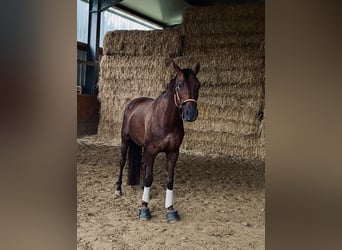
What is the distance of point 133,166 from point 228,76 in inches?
50.3

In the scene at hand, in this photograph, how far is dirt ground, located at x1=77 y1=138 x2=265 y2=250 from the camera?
3.62 feet

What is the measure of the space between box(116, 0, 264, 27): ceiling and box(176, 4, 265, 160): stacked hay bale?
1.62 m

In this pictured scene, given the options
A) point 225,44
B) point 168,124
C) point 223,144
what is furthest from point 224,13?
point 168,124

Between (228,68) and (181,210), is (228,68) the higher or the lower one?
the higher one

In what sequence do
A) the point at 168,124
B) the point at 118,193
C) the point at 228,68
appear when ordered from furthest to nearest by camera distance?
the point at 228,68 < the point at 118,193 < the point at 168,124

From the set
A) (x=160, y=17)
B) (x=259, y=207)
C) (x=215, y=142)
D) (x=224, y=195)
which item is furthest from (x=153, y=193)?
(x=160, y=17)

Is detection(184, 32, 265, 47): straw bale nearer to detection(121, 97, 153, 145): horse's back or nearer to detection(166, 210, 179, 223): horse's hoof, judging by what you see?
detection(121, 97, 153, 145): horse's back

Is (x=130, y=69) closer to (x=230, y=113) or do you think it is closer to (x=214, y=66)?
(x=214, y=66)

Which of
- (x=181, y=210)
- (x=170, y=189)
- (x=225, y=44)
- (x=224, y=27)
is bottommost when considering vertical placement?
(x=181, y=210)

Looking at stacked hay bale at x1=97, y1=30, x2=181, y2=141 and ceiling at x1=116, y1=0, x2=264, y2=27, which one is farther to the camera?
ceiling at x1=116, y1=0, x2=264, y2=27

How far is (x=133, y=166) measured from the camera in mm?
1528

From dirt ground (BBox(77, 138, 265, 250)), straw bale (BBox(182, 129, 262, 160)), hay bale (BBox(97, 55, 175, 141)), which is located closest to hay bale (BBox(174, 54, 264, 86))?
hay bale (BBox(97, 55, 175, 141))

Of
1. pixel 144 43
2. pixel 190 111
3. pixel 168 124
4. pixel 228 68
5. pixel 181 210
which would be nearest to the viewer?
pixel 190 111
